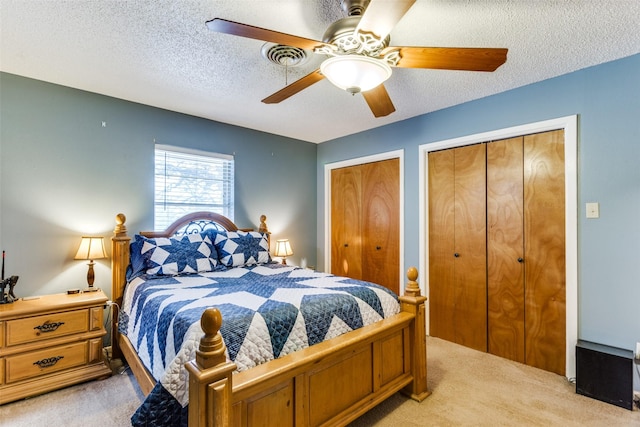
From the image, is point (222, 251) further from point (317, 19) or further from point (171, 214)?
point (317, 19)

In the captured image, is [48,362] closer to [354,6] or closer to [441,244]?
[354,6]

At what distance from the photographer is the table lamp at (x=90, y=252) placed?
2.59 meters

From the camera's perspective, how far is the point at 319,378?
5.37 feet

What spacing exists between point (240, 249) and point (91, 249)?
1.21 meters

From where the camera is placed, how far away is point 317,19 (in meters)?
1.79

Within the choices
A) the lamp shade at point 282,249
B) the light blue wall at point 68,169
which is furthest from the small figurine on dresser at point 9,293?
the lamp shade at point 282,249

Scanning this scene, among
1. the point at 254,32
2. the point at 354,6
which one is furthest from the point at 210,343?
the point at 354,6

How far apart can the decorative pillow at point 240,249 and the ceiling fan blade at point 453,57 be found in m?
2.19

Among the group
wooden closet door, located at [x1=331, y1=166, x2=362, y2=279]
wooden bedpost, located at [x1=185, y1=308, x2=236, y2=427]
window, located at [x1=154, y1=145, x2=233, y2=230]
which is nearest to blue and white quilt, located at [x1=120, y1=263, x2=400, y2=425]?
wooden bedpost, located at [x1=185, y1=308, x2=236, y2=427]

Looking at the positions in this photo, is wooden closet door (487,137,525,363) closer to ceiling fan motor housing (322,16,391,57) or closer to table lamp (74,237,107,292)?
ceiling fan motor housing (322,16,391,57)

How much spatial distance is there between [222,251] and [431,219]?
2167mm

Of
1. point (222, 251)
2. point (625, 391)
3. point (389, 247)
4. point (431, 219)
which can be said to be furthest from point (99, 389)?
point (625, 391)

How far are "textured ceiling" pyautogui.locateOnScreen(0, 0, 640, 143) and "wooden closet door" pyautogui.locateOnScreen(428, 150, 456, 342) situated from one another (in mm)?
650

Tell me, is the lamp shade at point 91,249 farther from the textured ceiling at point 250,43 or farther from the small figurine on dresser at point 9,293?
the textured ceiling at point 250,43
